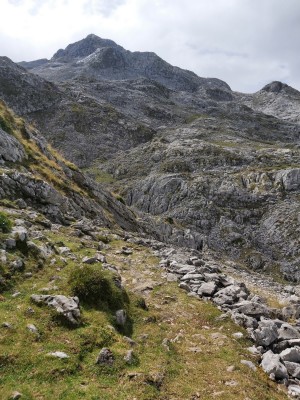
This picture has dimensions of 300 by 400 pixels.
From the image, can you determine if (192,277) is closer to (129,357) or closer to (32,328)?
(129,357)

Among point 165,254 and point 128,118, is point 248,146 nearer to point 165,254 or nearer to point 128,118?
point 128,118

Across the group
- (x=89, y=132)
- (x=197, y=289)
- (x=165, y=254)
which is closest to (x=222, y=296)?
(x=197, y=289)

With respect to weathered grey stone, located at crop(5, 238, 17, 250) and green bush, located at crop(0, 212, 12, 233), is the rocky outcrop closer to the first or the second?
weathered grey stone, located at crop(5, 238, 17, 250)

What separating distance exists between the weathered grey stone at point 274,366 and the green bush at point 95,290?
672cm

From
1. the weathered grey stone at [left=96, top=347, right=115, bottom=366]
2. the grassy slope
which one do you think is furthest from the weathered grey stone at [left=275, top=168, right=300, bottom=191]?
the weathered grey stone at [left=96, top=347, right=115, bottom=366]

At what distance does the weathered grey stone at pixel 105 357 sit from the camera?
12766 mm

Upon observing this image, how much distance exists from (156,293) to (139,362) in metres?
7.41

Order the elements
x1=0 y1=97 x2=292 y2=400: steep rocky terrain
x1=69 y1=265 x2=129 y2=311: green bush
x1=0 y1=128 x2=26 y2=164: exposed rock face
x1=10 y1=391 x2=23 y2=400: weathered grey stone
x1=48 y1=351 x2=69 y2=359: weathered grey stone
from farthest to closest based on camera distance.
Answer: x1=0 y1=128 x2=26 y2=164: exposed rock face, x1=69 y1=265 x2=129 y2=311: green bush, x1=48 y1=351 x2=69 y2=359: weathered grey stone, x1=0 y1=97 x2=292 y2=400: steep rocky terrain, x1=10 y1=391 x2=23 y2=400: weathered grey stone

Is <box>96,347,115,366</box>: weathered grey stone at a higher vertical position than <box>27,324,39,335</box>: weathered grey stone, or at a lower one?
lower

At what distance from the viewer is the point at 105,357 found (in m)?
12.9

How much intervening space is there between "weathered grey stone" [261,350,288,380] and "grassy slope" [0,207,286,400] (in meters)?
0.59

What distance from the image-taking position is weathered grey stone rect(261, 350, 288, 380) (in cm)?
1387

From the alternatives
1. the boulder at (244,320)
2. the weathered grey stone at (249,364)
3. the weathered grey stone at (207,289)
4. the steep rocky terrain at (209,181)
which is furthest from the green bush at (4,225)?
the steep rocky terrain at (209,181)

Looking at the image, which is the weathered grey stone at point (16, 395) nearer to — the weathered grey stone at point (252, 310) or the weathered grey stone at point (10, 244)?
the weathered grey stone at point (10, 244)
